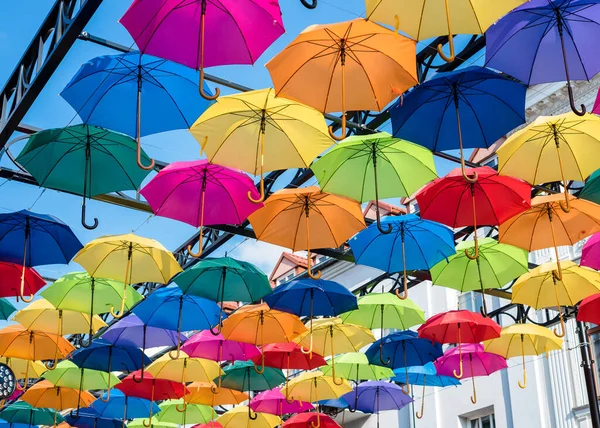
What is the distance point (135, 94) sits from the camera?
8.10 meters

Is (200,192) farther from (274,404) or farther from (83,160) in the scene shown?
(274,404)

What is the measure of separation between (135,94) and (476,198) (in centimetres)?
394

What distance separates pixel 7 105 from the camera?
886 cm

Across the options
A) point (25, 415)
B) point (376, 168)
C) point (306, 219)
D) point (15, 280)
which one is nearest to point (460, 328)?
point (306, 219)

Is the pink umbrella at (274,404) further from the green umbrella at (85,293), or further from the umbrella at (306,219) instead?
the umbrella at (306,219)

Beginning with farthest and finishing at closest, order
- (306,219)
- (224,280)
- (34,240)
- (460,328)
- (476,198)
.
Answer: (460,328)
(224,280)
(34,240)
(306,219)
(476,198)

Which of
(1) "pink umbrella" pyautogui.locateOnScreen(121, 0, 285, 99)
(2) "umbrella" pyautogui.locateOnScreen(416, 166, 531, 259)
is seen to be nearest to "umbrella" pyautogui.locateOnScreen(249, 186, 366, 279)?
(2) "umbrella" pyautogui.locateOnScreen(416, 166, 531, 259)

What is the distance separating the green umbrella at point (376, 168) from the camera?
880 centimetres

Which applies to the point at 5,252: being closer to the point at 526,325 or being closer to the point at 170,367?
the point at 170,367

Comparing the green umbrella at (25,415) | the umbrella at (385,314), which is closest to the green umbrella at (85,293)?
the umbrella at (385,314)

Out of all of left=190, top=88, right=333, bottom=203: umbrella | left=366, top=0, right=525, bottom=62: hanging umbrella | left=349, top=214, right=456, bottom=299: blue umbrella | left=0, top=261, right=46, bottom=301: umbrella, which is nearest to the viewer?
left=366, top=0, right=525, bottom=62: hanging umbrella

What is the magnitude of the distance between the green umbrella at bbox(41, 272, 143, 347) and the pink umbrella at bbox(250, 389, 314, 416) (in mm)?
3605

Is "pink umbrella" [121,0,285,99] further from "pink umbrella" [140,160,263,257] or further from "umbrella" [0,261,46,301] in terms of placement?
"umbrella" [0,261,46,301]

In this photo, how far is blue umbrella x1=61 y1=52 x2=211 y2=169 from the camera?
7.89 metres
